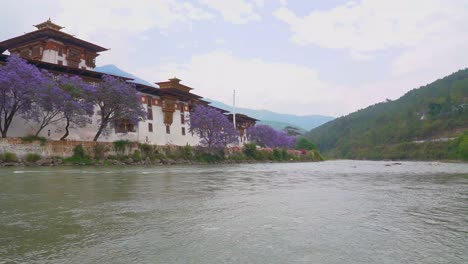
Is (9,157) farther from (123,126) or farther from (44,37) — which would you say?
(44,37)

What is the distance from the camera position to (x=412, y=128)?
138125mm

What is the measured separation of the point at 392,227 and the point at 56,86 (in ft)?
133

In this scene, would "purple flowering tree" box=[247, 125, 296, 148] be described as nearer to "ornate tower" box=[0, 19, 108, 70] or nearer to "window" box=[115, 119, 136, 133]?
"window" box=[115, 119, 136, 133]

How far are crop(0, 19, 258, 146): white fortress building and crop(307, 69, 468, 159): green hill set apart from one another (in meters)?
69.5

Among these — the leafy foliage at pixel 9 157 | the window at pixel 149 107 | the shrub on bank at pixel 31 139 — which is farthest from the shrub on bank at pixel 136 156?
the leafy foliage at pixel 9 157

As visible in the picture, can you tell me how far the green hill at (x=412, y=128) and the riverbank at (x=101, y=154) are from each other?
6574 cm

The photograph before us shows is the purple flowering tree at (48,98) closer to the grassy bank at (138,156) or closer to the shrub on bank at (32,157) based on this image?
the shrub on bank at (32,157)

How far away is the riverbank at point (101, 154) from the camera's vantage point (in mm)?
36469

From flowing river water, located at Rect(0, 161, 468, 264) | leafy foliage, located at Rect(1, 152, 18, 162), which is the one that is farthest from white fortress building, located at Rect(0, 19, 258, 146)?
flowing river water, located at Rect(0, 161, 468, 264)

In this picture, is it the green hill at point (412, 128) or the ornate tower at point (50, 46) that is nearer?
the ornate tower at point (50, 46)

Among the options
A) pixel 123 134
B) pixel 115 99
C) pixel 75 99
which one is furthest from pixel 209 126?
pixel 75 99

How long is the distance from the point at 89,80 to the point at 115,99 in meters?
6.94

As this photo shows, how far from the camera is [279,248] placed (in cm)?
521

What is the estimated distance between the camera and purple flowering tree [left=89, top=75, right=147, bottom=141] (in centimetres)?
4628
